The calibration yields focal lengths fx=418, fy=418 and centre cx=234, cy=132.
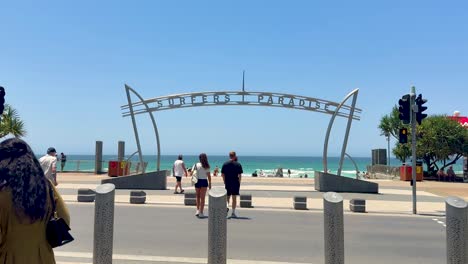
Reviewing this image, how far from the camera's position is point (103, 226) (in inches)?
208

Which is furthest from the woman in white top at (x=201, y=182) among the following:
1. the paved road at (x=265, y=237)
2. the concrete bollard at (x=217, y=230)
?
Result: the concrete bollard at (x=217, y=230)

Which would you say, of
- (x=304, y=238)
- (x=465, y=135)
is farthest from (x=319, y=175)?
(x=465, y=135)

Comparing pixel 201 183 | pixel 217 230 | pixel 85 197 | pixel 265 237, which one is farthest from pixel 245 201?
pixel 217 230

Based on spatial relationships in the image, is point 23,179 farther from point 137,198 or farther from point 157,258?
point 137,198

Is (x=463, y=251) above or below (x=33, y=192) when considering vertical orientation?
below

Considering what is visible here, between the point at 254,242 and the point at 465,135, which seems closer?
the point at 254,242

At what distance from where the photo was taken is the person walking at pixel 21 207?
2527 mm

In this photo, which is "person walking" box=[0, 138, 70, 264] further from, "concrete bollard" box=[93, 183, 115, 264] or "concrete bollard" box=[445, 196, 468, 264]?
"concrete bollard" box=[445, 196, 468, 264]

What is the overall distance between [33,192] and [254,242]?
5736 mm

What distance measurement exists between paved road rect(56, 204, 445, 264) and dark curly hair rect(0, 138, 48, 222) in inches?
155

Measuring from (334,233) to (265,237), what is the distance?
10.6 feet

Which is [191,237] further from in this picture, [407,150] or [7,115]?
[407,150]

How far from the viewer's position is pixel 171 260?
6305 mm

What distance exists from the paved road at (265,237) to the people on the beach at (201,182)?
0.41 meters
